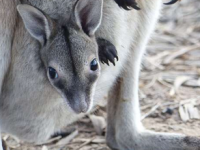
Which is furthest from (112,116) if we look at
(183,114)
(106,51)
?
(106,51)

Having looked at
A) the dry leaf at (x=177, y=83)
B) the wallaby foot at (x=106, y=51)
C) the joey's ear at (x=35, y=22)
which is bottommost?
the dry leaf at (x=177, y=83)

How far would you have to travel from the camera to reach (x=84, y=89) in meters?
2.68

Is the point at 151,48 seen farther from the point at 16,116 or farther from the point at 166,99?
the point at 16,116

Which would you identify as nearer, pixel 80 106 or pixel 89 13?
pixel 80 106

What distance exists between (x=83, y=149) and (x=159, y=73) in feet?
4.30

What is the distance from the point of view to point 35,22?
2738 millimetres

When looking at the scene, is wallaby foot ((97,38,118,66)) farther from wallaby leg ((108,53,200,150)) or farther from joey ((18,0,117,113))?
wallaby leg ((108,53,200,150))

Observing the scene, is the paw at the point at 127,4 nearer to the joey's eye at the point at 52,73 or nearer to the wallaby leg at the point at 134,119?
the wallaby leg at the point at 134,119

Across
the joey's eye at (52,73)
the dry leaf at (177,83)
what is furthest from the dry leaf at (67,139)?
the joey's eye at (52,73)

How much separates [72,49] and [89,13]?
0.66 ft

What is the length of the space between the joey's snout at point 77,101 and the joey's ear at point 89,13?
0.35m

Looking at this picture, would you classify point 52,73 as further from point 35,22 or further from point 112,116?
point 112,116

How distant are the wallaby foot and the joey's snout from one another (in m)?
0.31

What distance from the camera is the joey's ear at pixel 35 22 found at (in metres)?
2.71
